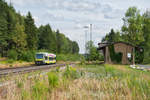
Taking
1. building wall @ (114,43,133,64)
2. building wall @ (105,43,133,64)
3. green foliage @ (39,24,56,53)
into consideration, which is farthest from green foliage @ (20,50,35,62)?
green foliage @ (39,24,56,53)

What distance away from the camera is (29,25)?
49500mm

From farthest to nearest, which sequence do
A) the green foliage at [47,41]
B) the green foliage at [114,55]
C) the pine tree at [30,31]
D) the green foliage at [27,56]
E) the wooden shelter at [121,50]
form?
1. the green foliage at [47,41]
2. the pine tree at [30,31]
3. the green foliage at [27,56]
4. the wooden shelter at [121,50]
5. the green foliage at [114,55]

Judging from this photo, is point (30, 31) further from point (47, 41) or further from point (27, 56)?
point (27, 56)

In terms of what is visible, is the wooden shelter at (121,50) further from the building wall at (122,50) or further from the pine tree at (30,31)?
the pine tree at (30,31)

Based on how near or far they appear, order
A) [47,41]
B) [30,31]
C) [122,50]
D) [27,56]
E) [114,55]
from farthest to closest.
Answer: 1. [47,41]
2. [30,31]
3. [27,56]
4. [122,50]
5. [114,55]

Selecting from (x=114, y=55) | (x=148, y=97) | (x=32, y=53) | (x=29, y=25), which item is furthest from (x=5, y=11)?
(x=148, y=97)

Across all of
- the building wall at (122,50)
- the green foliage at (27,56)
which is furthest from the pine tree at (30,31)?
the building wall at (122,50)

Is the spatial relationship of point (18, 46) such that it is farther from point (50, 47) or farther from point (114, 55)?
point (114, 55)

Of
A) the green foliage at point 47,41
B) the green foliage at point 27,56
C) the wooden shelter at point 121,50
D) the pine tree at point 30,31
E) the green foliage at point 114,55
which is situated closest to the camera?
the green foliage at point 114,55

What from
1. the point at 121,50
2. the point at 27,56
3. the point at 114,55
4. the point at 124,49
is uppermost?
the point at 124,49

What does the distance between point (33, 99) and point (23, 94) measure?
1.59ft

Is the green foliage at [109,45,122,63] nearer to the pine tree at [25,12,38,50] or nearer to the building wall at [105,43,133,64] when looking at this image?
the building wall at [105,43,133,64]

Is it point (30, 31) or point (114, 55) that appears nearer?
point (114, 55)

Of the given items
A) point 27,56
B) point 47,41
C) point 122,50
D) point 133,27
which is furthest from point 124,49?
Answer: point 47,41
